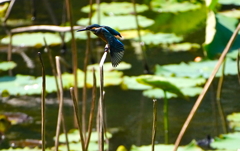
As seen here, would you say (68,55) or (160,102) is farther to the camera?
(68,55)

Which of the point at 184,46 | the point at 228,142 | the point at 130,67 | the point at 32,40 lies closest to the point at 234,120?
the point at 228,142

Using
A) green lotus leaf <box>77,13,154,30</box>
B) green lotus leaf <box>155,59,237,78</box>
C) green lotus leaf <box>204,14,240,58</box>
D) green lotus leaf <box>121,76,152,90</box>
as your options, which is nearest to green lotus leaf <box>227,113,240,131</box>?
green lotus leaf <box>204,14,240,58</box>

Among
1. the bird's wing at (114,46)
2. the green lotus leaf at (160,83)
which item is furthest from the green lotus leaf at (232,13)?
the bird's wing at (114,46)

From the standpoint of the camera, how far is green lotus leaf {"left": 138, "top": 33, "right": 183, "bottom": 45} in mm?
4523

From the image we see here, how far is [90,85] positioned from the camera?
3629 mm

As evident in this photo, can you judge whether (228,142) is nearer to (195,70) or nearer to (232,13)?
(195,70)

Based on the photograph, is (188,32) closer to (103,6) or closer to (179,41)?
(179,41)

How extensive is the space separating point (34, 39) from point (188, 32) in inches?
57.5

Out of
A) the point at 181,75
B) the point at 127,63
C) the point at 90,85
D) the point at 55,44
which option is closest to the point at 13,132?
the point at 90,85

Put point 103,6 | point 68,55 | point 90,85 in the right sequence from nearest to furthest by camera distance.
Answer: point 90,85
point 68,55
point 103,6

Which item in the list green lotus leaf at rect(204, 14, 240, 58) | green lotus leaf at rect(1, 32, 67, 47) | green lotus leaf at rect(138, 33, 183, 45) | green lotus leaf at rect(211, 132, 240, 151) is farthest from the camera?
green lotus leaf at rect(1, 32, 67, 47)

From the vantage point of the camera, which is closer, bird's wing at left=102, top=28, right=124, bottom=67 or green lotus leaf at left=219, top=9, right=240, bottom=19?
bird's wing at left=102, top=28, right=124, bottom=67

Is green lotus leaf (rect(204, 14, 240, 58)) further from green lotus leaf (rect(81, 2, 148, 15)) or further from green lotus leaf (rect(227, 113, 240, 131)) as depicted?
green lotus leaf (rect(81, 2, 148, 15))

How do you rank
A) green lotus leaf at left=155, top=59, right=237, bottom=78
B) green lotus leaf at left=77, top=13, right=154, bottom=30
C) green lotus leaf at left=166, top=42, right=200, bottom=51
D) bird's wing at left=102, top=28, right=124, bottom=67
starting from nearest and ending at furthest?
bird's wing at left=102, top=28, right=124, bottom=67 → green lotus leaf at left=155, top=59, right=237, bottom=78 → green lotus leaf at left=166, top=42, right=200, bottom=51 → green lotus leaf at left=77, top=13, right=154, bottom=30
